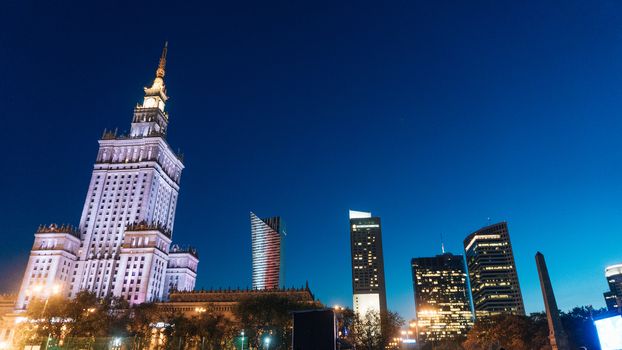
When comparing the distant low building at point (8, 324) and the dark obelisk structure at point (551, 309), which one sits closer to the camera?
the dark obelisk structure at point (551, 309)

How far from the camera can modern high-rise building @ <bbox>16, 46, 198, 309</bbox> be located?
122 metres

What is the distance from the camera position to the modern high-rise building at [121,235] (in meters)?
122

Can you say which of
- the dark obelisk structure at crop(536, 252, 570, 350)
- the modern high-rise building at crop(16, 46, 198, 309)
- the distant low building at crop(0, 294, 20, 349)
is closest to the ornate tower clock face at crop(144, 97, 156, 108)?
the modern high-rise building at crop(16, 46, 198, 309)

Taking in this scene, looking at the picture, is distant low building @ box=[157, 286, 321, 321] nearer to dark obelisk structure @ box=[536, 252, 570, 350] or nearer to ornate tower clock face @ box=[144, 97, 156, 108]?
dark obelisk structure @ box=[536, 252, 570, 350]

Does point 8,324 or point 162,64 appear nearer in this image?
Answer: point 8,324

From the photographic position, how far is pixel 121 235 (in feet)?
429

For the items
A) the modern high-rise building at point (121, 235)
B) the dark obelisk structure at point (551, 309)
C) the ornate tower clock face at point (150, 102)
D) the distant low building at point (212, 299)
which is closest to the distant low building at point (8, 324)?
the modern high-rise building at point (121, 235)

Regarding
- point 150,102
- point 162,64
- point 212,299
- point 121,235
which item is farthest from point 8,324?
point 162,64

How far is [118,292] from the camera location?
120188mm

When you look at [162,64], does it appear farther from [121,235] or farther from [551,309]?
[551,309]

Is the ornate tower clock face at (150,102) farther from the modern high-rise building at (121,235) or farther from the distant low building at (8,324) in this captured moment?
Answer: the distant low building at (8,324)

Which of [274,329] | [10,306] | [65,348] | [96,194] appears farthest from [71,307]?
[10,306]

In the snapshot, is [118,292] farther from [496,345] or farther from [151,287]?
[496,345]

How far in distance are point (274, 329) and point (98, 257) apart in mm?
79261
